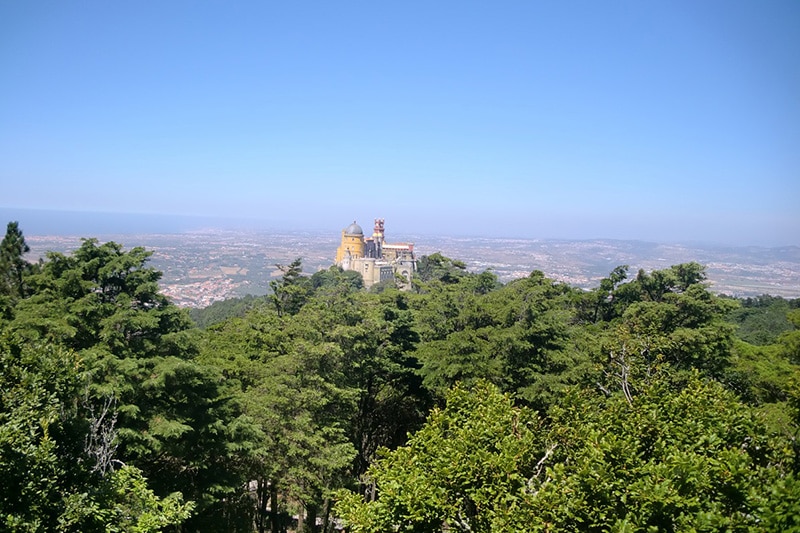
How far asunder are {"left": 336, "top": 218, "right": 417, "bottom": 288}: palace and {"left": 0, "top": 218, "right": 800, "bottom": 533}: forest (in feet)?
154

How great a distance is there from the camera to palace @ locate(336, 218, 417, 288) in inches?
2586

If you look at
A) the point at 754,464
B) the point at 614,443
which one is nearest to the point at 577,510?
the point at 614,443

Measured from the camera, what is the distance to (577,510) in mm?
4742

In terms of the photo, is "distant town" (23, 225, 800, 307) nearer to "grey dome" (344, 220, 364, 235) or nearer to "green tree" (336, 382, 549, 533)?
"grey dome" (344, 220, 364, 235)

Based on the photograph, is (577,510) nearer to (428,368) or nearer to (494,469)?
(494,469)

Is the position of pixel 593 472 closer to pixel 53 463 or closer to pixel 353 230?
pixel 53 463

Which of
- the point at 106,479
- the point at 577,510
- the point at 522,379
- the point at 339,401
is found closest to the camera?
the point at 577,510

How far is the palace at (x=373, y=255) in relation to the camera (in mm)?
65688

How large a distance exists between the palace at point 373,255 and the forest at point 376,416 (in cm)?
4685

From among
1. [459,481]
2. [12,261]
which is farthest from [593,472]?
[12,261]

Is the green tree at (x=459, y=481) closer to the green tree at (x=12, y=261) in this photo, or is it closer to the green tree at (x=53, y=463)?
the green tree at (x=53, y=463)

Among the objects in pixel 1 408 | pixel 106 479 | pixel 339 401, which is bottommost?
pixel 339 401

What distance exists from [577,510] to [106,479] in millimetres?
5601

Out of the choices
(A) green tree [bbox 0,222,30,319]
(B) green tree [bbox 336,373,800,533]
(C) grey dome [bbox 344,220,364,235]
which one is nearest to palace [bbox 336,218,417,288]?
(C) grey dome [bbox 344,220,364,235]
